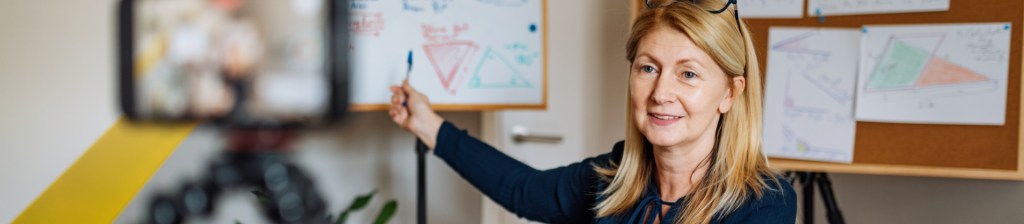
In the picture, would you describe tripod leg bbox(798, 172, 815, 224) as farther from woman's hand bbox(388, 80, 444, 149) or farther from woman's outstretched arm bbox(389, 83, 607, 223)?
woman's hand bbox(388, 80, 444, 149)

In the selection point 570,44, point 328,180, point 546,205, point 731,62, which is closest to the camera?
point 731,62

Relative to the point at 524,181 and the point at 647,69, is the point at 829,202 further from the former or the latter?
the point at 647,69

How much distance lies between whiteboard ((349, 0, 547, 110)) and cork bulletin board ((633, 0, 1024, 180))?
0.84 ft

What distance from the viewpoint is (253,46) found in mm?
462

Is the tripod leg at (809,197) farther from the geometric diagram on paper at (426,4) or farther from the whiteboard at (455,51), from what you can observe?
the geometric diagram on paper at (426,4)

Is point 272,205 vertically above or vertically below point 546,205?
above

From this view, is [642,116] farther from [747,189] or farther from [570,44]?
[570,44]

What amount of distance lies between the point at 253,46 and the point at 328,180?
187cm

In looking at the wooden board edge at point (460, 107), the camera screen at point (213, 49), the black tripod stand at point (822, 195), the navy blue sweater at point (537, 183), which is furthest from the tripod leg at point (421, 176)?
the camera screen at point (213, 49)

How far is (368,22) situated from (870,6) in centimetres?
101

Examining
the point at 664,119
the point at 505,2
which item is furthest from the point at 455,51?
the point at 664,119

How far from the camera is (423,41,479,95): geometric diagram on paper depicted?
1768 mm

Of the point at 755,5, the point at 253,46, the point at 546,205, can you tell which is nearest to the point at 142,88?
the point at 253,46

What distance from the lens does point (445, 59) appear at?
1.77 metres
